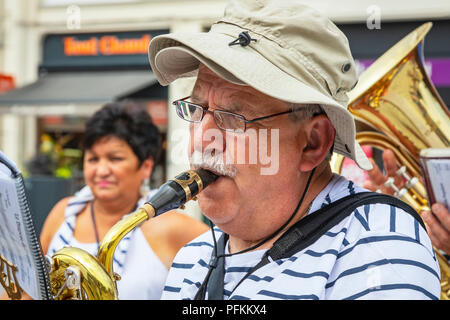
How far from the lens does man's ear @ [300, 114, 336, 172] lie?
4.28 ft

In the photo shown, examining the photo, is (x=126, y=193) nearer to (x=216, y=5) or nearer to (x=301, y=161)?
(x=301, y=161)

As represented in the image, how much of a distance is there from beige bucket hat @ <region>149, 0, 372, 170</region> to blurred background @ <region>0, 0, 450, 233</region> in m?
5.26

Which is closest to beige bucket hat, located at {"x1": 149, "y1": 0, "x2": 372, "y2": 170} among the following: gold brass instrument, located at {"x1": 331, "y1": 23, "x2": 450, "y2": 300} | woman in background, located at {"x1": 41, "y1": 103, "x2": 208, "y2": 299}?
gold brass instrument, located at {"x1": 331, "y1": 23, "x2": 450, "y2": 300}

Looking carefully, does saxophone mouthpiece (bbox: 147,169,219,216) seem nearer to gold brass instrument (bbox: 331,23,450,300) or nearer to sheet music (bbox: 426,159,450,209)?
sheet music (bbox: 426,159,450,209)

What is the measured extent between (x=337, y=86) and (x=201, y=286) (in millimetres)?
639

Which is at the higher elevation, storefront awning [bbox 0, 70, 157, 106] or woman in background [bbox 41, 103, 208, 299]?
storefront awning [bbox 0, 70, 157, 106]

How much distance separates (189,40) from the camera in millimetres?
1233

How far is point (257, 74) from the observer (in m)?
1.16

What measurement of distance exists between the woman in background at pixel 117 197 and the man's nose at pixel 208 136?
1.20 metres

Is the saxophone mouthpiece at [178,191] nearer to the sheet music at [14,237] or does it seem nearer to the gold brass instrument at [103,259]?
the gold brass instrument at [103,259]

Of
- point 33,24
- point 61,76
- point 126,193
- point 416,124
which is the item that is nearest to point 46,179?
point 61,76

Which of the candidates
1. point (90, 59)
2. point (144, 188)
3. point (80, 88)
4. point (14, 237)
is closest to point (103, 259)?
point (14, 237)

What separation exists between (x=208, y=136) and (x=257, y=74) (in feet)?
0.74

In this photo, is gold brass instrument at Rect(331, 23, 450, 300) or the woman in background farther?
the woman in background
